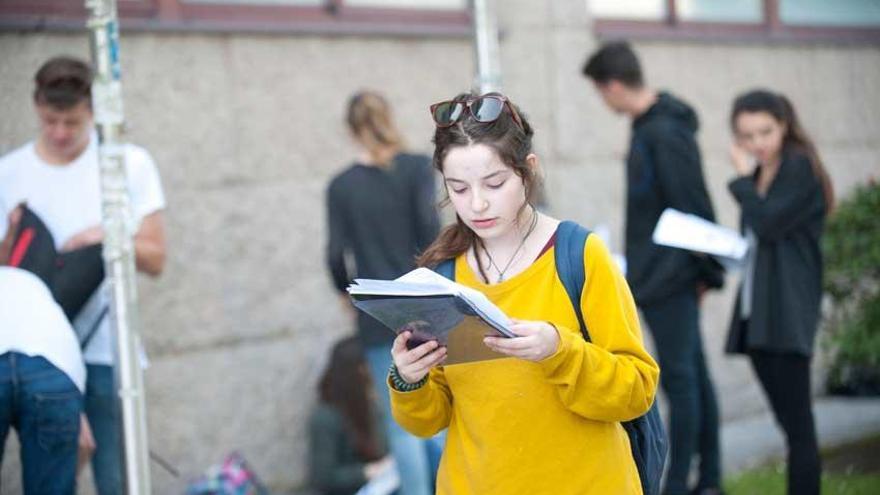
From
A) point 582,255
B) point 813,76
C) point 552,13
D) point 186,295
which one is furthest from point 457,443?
point 813,76

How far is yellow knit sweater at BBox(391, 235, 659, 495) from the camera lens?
298 cm

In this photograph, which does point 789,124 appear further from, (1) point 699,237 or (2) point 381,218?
(2) point 381,218

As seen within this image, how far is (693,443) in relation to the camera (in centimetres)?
601

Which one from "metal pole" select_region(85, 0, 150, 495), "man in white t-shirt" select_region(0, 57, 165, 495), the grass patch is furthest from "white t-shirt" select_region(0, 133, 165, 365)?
the grass patch

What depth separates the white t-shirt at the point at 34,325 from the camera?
4.11 meters

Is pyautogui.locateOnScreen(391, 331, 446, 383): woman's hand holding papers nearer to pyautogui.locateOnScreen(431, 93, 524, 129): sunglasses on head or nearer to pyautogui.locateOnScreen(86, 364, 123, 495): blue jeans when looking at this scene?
pyautogui.locateOnScreen(431, 93, 524, 129): sunglasses on head

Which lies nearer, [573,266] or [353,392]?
[573,266]

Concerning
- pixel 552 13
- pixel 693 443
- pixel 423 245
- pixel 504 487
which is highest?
pixel 552 13

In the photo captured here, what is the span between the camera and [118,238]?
4504 millimetres

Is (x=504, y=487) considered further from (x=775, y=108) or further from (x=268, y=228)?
(x=268, y=228)

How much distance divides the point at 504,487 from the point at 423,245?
300 cm

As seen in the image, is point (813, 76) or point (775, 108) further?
point (813, 76)

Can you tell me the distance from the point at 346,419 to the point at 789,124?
9.08ft

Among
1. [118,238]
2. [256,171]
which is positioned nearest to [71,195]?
[118,238]
